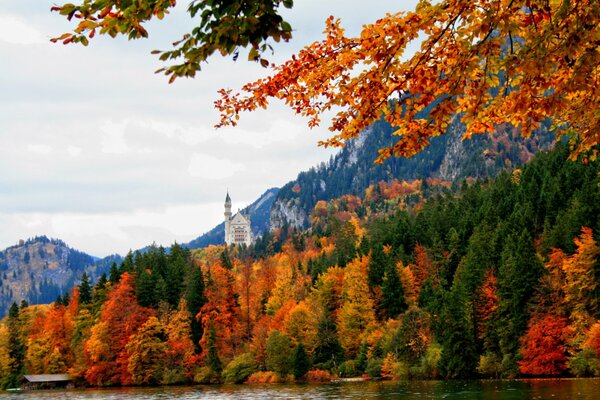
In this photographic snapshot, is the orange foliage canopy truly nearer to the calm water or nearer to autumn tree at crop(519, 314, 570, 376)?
the calm water

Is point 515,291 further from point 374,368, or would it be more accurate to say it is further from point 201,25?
point 201,25

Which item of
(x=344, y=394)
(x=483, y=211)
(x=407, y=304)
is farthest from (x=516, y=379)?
(x=483, y=211)

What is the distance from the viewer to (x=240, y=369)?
80188 mm

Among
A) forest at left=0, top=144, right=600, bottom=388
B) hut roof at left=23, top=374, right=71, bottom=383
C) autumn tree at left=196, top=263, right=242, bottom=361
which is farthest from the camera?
hut roof at left=23, top=374, right=71, bottom=383

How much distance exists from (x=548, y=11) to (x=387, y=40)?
7.58ft

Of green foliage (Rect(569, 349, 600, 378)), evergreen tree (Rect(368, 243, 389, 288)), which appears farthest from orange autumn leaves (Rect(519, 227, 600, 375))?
evergreen tree (Rect(368, 243, 389, 288))

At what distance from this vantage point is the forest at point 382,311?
60219 millimetres

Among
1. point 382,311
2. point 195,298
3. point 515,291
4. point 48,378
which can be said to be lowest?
point 48,378

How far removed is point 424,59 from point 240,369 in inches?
2883

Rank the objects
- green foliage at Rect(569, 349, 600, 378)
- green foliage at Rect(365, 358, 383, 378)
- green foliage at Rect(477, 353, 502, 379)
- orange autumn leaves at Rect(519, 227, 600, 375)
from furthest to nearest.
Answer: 1. green foliage at Rect(365, 358, 383, 378)
2. green foliage at Rect(477, 353, 502, 379)
3. orange autumn leaves at Rect(519, 227, 600, 375)
4. green foliage at Rect(569, 349, 600, 378)

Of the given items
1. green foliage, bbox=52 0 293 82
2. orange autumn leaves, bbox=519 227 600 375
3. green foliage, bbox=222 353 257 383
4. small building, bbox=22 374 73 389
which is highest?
green foliage, bbox=52 0 293 82

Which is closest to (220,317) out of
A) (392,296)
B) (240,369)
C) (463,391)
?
(240,369)

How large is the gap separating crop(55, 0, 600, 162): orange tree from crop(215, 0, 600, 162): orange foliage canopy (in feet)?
0.06

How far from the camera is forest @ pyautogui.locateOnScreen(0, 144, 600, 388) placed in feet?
198
